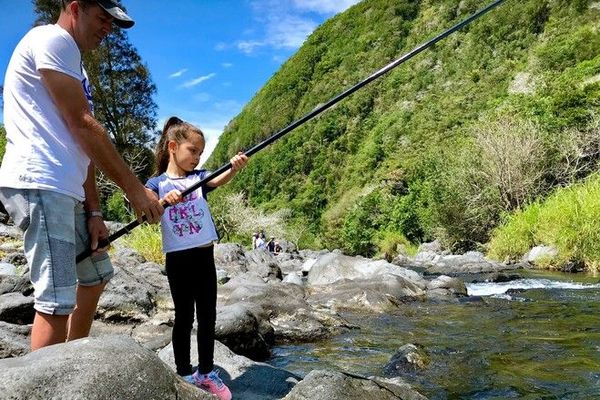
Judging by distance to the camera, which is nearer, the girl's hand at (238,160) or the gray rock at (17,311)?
the girl's hand at (238,160)

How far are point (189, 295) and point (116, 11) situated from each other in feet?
5.66

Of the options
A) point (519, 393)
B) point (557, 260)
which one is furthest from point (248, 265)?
point (519, 393)

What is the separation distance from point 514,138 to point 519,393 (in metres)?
21.9

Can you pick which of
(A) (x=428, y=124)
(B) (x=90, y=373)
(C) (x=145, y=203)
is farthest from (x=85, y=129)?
(A) (x=428, y=124)

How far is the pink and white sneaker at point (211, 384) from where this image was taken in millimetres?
3191

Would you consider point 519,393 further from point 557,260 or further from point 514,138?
point 514,138

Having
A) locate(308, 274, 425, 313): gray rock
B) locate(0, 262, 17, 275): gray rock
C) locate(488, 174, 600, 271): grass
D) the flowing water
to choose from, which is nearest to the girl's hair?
the flowing water

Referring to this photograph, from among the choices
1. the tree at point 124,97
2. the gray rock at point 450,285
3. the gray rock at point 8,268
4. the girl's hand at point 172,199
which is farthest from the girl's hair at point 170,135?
the tree at point 124,97

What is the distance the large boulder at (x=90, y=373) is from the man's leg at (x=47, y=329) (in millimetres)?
52

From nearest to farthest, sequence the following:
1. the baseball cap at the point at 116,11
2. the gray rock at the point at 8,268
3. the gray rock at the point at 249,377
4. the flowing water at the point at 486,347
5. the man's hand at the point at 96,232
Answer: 1. the baseball cap at the point at 116,11
2. the man's hand at the point at 96,232
3. the gray rock at the point at 249,377
4. the flowing water at the point at 486,347
5. the gray rock at the point at 8,268

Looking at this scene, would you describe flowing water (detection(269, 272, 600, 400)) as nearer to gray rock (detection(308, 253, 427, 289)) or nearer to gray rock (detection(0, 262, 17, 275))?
gray rock (detection(308, 253, 427, 289))

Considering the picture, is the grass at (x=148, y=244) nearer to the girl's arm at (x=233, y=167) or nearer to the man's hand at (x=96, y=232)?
the girl's arm at (x=233, y=167)

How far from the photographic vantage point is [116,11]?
2.48 meters

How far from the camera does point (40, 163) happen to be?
2289 mm
